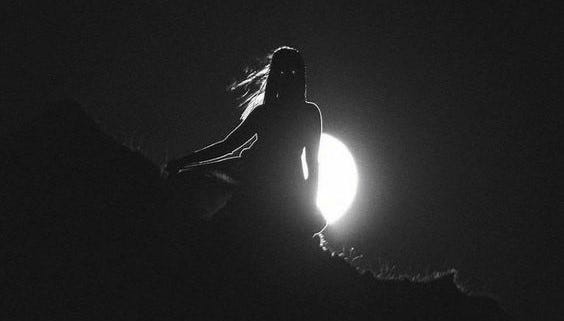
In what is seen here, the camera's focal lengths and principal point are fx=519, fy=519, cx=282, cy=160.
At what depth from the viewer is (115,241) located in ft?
10.7

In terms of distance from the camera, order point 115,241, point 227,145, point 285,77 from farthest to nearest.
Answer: point 285,77 < point 227,145 < point 115,241

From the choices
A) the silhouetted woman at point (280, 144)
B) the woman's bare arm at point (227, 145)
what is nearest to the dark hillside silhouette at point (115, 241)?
the woman's bare arm at point (227, 145)

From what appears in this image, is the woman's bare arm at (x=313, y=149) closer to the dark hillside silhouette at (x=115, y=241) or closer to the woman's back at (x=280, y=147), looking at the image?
the woman's back at (x=280, y=147)

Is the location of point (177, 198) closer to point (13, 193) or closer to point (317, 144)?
point (13, 193)

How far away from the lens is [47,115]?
3.49 m

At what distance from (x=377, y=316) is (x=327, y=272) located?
1.76ft

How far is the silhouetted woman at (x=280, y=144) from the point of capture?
3.93 metres

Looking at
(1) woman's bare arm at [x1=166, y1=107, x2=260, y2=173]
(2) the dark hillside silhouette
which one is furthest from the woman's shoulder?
(2) the dark hillside silhouette

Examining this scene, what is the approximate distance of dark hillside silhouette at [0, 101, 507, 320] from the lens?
3.14 metres

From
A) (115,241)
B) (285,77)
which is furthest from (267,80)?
(115,241)

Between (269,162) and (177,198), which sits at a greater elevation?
(269,162)

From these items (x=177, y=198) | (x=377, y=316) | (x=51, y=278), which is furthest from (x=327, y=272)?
(x=51, y=278)

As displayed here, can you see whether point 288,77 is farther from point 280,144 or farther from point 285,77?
point 280,144

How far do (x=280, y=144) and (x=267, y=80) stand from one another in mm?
521
